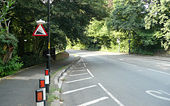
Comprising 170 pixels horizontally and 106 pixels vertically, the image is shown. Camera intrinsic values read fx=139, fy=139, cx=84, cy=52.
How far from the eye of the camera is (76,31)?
14.2 m

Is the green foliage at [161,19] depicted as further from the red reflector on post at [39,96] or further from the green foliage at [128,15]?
the red reflector on post at [39,96]

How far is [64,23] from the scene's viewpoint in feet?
43.8

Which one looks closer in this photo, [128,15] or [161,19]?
[161,19]

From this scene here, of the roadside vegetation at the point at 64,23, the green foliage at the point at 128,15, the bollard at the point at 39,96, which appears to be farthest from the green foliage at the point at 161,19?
the bollard at the point at 39,96

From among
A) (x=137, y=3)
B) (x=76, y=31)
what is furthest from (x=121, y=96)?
(x=137, y=3)

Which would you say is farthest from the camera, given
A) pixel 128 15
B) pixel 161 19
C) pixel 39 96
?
pixel 128 15

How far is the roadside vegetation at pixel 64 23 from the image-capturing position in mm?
8633

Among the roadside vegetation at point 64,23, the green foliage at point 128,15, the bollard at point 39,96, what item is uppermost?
the green foliage at point 128,15

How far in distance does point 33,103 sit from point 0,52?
504 centimetres

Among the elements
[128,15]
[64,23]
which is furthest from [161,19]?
[64,23]

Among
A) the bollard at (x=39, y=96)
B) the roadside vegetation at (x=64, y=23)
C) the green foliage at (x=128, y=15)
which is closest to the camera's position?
the bollard at (x=39, y=96)

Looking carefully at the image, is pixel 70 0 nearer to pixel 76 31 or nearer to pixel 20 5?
pixel 76 31

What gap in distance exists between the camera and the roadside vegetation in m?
8.63

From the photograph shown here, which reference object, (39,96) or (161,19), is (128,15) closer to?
(161,19)
